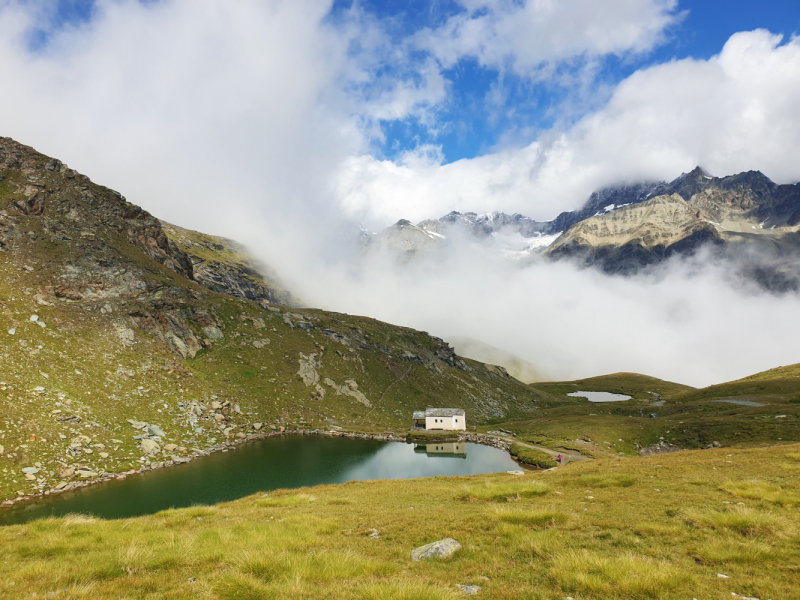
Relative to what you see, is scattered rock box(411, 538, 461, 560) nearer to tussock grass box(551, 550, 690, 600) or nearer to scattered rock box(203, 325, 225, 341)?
tussock grass box(551, 550, 690, 600)

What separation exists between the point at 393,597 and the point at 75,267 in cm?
10258

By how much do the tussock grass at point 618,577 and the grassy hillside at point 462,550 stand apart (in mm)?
34

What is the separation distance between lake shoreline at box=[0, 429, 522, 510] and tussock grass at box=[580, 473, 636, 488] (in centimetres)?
4898

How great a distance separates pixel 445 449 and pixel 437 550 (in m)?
70.9

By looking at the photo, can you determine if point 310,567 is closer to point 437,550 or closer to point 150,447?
point 437,550

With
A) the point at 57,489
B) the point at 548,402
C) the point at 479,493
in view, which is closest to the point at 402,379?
the point at 548,402

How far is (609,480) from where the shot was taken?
24.9 meters

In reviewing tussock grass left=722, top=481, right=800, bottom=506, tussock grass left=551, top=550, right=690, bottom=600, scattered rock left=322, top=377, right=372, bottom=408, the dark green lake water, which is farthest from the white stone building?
tussock grass left=551, top=550, right=690, bottom=600

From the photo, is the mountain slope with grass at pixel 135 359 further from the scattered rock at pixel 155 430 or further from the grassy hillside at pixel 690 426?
the grassy hillside at pixel 690 426

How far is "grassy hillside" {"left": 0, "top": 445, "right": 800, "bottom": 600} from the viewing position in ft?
28.7

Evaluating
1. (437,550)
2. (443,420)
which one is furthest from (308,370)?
(437,550)

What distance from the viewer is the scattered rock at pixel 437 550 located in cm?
1250

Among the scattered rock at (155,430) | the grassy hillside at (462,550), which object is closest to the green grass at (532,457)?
the grassy hillside at (462,550)

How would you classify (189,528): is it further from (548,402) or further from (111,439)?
Answer: (548,402)
